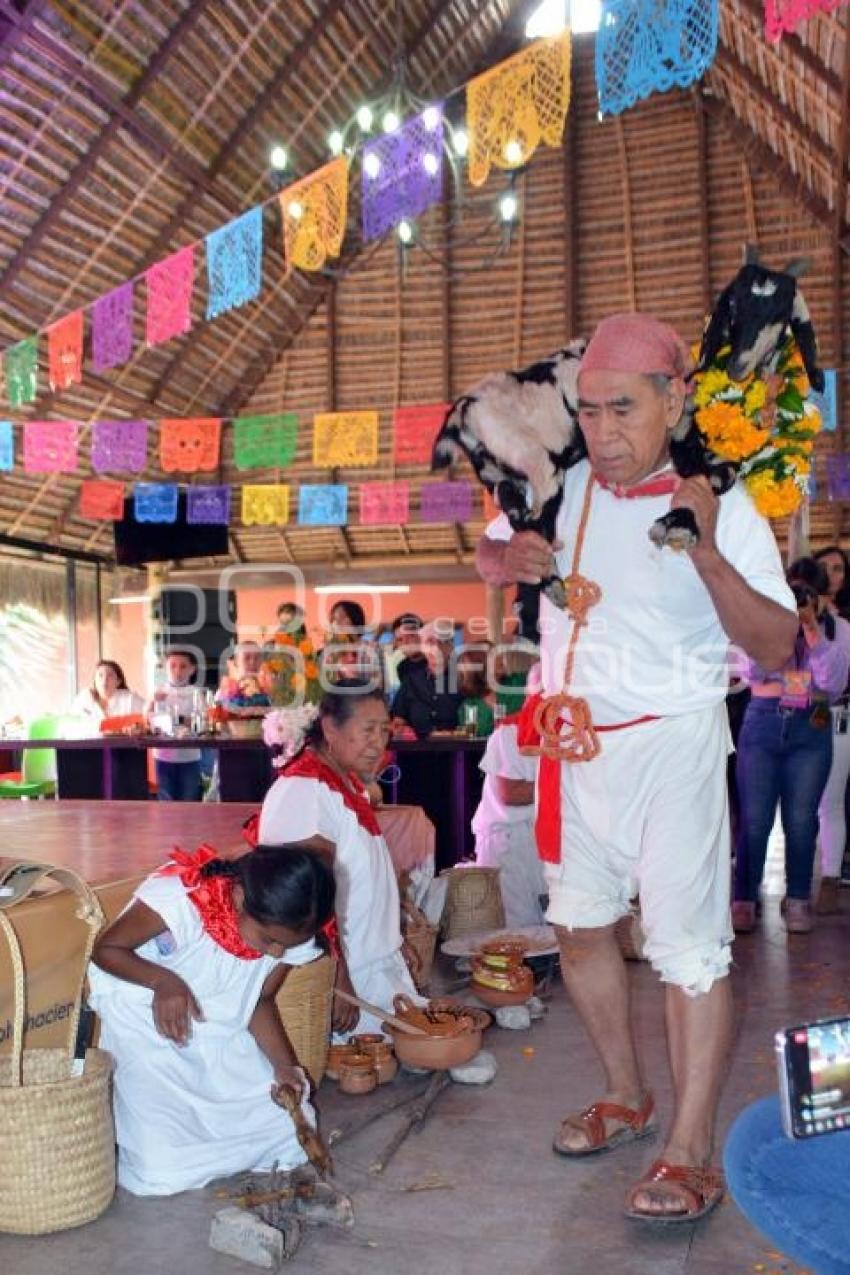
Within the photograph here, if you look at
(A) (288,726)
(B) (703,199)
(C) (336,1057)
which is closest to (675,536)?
(C) (336,1057)

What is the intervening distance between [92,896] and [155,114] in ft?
23.1

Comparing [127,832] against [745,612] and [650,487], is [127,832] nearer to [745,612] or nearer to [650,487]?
[650,487]

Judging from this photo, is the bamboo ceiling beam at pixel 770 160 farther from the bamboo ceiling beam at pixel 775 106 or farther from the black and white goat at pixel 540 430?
the black and white goat at pixel 540 430

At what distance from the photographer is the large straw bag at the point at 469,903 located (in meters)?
4.25

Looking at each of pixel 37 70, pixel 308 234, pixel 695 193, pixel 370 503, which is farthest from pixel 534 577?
pixel 695 193

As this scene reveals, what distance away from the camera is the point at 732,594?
1888mm

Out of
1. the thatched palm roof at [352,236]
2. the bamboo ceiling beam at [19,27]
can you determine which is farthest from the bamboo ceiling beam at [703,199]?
the bamboo ceiling beam at [19,27]

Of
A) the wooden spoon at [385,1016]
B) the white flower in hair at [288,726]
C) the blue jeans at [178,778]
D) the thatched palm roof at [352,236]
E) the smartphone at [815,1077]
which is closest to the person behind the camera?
the smartphone at [815,1077]

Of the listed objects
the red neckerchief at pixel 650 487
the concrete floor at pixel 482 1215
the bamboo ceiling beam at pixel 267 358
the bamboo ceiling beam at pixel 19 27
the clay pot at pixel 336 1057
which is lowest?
the concrete floor at pixel 482 1215

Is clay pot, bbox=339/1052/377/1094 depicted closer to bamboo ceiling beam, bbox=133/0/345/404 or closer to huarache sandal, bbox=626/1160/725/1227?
huarache sandal, bbox=626/1160/725/1227

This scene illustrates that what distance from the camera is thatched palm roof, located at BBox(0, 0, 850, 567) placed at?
751cm

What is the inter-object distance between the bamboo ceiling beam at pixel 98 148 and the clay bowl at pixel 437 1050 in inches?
266

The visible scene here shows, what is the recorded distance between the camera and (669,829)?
6.79 feet

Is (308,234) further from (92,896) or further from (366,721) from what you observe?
(92,896)
